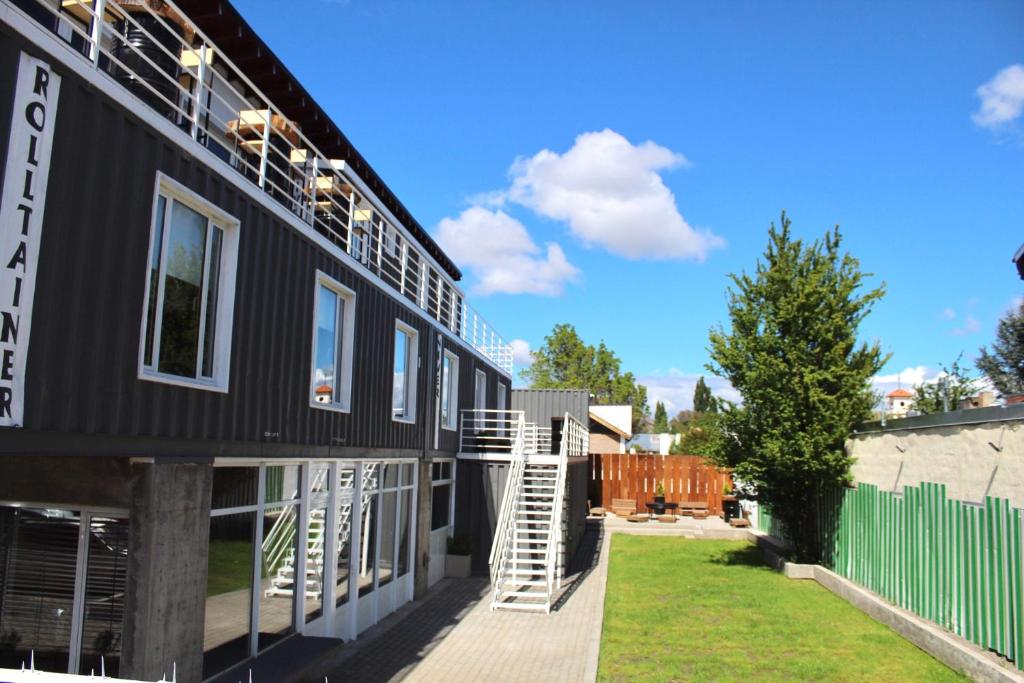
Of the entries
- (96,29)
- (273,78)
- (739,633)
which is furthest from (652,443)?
(96,29)

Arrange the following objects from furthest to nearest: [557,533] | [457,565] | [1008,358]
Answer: [1008,358], [457,565], [557,533]

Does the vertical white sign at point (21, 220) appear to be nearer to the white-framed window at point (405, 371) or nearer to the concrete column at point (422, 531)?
the white-framed window at point (405, 371)

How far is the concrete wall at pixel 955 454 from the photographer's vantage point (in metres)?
9.91

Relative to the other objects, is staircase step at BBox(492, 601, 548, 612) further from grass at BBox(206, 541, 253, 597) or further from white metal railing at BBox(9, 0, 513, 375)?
grass at BBox(206, 541, 253, 597)

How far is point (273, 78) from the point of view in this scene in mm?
11969

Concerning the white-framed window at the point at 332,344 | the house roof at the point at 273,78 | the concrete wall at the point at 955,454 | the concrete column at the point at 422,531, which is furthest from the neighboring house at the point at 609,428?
the white-framed window at the point at 332,344

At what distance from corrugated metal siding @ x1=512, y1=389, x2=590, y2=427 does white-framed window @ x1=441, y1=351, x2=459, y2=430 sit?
312 inches

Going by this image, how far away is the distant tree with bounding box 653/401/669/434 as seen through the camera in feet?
363

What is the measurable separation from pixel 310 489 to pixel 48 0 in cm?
588

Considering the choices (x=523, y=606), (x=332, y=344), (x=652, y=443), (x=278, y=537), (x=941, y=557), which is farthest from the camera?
(x=652, y=443)

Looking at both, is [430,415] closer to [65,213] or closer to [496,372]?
[496,372]

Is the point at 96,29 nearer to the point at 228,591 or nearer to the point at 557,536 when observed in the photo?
the point at 228,591

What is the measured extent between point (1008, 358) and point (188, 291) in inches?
2012

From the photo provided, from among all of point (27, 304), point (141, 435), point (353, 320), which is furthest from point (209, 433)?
point (353, 320)
